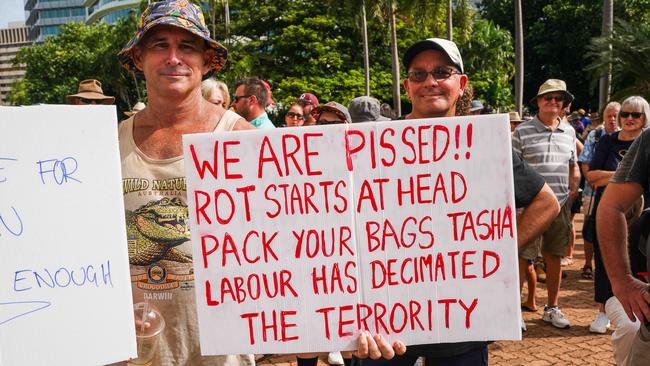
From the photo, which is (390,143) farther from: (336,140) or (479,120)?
(479,120)

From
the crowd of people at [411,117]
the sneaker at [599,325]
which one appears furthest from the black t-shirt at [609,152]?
the crowd of people at [411,117]

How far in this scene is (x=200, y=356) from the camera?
6.42 feet

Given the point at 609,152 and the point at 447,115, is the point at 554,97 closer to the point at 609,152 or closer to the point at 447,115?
the point at 609,152

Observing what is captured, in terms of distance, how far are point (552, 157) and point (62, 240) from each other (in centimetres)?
455

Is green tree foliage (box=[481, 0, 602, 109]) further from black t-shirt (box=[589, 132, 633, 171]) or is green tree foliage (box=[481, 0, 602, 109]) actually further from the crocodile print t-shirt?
the crocodile print t-shirt

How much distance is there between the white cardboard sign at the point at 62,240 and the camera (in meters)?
1.63

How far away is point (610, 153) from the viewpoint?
16.9 ft

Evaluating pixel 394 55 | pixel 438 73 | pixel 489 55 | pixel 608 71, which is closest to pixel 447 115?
pixel 438 73

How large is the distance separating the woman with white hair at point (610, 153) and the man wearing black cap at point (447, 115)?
116 inches

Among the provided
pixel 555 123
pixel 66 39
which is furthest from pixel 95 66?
pixel 555 123

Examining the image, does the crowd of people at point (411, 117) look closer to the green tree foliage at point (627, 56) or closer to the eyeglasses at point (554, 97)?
the eyeglasses at point (554, 97)

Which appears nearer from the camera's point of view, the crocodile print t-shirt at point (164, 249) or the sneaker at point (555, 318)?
the crocodile print t-shirt at point (164, 249)

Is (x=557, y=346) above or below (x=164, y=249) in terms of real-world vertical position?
below

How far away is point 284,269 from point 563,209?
4.40m
